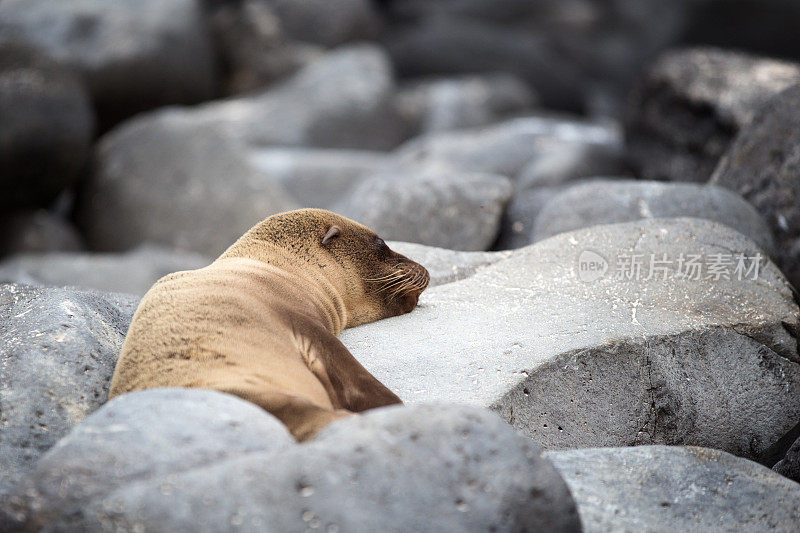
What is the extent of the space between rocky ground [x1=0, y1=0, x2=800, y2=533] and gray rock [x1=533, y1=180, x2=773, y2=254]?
0.7 inches

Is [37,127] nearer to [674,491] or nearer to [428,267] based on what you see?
[428,267]

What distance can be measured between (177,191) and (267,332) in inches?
215

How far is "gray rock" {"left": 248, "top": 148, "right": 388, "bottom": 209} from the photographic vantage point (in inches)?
334

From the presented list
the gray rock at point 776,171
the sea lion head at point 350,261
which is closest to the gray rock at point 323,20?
the gray rock at point 776,171

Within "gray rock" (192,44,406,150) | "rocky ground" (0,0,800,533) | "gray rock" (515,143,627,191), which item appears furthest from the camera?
"gray rock" (192,44,406,150)

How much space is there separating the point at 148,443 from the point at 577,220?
135 inches

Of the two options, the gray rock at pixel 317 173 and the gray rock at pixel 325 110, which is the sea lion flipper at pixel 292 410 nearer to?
the gray rock at pixel 317 173

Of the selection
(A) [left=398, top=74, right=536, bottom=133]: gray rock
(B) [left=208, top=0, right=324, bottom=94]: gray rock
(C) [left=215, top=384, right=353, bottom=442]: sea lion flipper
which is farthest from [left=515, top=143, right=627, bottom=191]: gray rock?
(C) [left=215, top=384, right=353, bottom=442]: sea lion flipper

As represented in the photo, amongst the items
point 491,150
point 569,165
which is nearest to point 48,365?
point 569,165

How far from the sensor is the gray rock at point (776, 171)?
4.76m

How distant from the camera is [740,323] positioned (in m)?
3.53

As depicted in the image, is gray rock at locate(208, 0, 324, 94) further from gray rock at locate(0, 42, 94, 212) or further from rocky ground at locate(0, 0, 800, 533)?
gray rock at locate(0, 42, 94, 212)

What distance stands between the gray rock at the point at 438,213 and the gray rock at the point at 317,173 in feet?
9.59

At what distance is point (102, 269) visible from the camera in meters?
6.77
